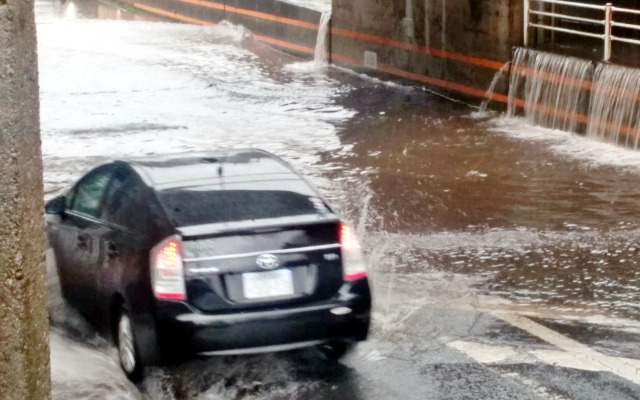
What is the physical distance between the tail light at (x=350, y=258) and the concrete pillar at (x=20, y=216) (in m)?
3.15

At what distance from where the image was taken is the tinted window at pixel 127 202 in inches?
304

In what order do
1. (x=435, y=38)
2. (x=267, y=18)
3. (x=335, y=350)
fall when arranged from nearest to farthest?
(x=335, y=350), (x=435, y=38), (x=267, y=18)

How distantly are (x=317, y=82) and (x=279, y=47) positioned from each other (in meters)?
4.94

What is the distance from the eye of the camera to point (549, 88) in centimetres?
1806

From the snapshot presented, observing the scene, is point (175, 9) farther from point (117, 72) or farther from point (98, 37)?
point (117, 72)

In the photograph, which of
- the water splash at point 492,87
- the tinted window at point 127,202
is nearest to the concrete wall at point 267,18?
the water splash at point 492,87

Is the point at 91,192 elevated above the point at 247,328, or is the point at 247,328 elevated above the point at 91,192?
the point at 91,192

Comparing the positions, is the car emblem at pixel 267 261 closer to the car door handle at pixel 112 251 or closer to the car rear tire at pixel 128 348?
the car rear tire at pixel 128 348

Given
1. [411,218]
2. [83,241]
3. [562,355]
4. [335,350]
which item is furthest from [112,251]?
[411,218]

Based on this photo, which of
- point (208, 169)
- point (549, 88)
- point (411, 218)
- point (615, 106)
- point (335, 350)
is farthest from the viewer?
point (549, 88)

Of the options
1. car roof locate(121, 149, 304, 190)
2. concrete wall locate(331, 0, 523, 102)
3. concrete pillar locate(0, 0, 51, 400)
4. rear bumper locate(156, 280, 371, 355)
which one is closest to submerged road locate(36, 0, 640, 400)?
rear bumper locate(156, 280, 371, 355)

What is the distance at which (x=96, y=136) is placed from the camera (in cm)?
1798

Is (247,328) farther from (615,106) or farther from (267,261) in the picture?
(615,106)

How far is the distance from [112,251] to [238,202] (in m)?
0.98
